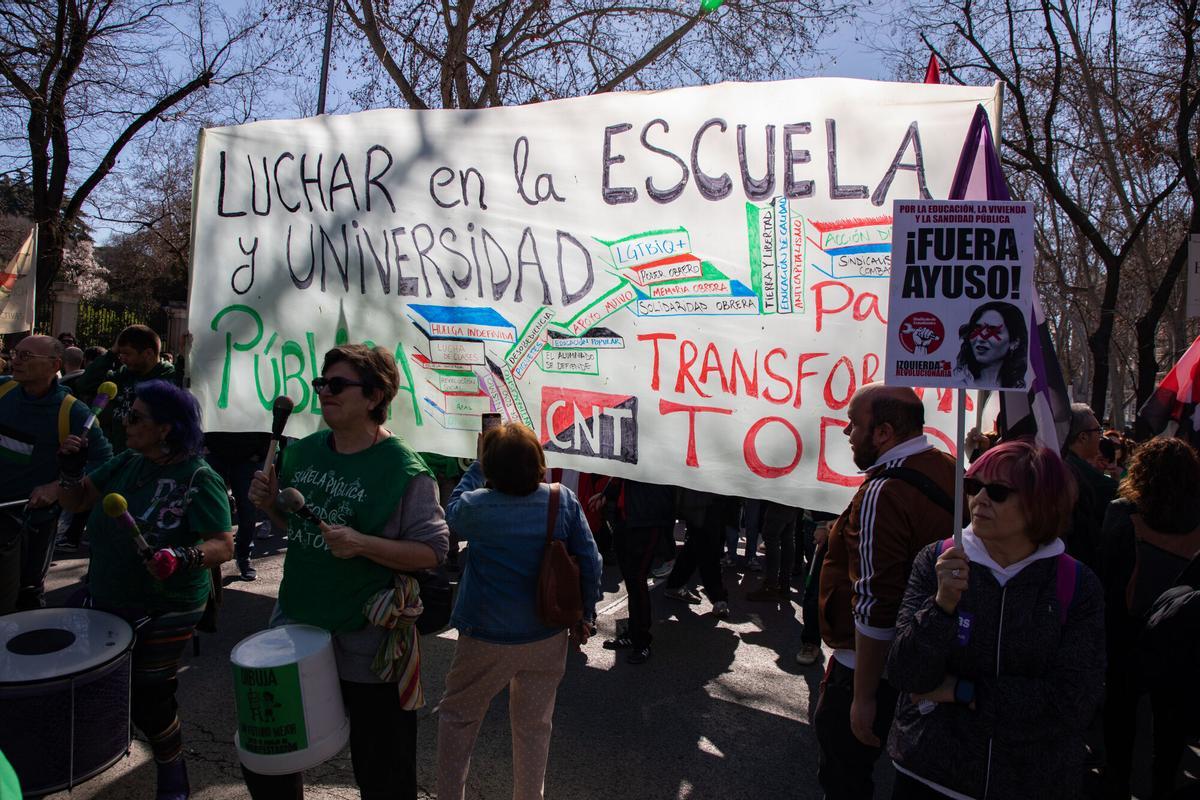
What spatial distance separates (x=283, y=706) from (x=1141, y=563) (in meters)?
3.36

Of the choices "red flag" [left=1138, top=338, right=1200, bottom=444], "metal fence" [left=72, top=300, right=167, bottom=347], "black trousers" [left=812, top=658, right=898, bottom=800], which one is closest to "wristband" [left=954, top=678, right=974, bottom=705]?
"black trousers" [left=812, top=658, right=898, bottom=800]

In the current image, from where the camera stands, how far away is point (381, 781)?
9.06 feet

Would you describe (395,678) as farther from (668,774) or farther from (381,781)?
(668,774)

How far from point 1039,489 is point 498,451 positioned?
5.63ft

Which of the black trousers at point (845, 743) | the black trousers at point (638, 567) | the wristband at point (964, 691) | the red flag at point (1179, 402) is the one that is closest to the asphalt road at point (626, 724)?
the black trousers at point (638, 567)

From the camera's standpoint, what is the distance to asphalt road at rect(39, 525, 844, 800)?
3.67m

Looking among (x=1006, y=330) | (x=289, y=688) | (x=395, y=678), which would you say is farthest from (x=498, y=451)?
(x=1006, y=330)

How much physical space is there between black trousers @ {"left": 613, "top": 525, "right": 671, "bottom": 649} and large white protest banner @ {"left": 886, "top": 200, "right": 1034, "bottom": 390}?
299 centimetres

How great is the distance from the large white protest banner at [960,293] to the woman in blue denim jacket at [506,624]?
1.32 metres

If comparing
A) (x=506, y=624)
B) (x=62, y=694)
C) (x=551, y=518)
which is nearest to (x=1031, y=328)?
(x=551, y=518)

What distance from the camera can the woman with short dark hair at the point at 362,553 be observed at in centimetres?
276

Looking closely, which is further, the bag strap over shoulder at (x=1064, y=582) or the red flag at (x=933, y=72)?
the red flag at (x=933, y=72)

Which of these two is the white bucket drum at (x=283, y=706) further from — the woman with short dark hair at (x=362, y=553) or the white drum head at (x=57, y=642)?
the white drum head at (x=57, y=642)

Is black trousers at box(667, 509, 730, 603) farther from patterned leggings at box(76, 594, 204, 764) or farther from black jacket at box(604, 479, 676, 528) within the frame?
patterned leggings at box(76, 594, 204, 764)
